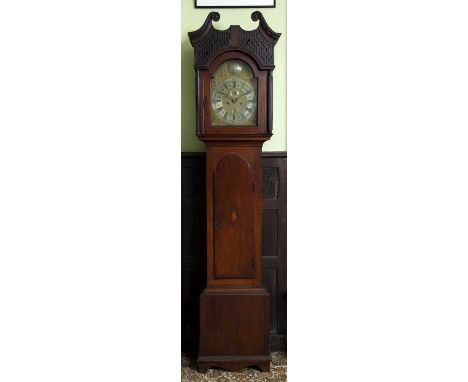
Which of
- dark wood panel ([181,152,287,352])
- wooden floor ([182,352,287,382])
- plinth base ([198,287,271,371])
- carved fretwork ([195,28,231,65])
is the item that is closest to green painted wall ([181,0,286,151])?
dark wood panel ([181,152,287,352])

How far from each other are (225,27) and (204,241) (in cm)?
100

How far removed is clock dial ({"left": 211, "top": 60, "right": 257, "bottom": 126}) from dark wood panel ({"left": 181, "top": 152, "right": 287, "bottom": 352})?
26 cm

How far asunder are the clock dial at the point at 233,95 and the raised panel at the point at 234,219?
0.16 meters

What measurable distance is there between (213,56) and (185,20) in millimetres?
311

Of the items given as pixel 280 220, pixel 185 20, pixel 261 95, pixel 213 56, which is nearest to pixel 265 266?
pixel 280 220

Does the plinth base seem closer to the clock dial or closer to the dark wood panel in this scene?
the dark wood panel

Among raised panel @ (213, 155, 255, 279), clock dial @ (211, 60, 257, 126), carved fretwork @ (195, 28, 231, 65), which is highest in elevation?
carved fretwork @ (195, 28, 231, 65)

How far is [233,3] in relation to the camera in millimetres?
→ 1829

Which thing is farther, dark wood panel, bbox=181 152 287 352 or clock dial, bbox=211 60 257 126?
dark wood panel, bbox=181 152 287 352

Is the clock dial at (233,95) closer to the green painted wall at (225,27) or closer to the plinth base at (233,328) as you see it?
the green painted wall at (225,27)

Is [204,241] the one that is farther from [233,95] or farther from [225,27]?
[225,27]

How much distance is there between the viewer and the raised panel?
168 cm

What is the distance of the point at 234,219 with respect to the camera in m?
1.69

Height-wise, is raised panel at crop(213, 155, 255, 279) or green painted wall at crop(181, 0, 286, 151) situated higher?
green painted wall at crop(181, 0, 286, 151)
